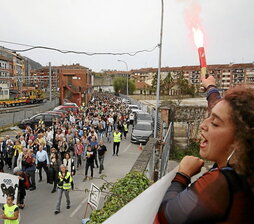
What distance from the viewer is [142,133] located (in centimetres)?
1662

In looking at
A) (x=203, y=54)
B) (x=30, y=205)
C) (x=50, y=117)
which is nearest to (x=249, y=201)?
(x=203, y=54)

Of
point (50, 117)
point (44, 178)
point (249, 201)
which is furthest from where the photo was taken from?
point (50, 117)

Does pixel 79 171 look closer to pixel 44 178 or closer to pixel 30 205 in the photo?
pixel 44 178

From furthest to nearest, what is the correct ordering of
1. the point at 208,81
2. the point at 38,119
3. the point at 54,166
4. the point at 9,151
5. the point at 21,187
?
1. the point at 38,119
2. the point at 9,151
3. the point at 54,166
4. the point at 21,187
5. the point at 208,81

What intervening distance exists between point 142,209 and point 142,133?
1586cm

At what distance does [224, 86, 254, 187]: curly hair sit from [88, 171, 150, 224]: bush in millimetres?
2806

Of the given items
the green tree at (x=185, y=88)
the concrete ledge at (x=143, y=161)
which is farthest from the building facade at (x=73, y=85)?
the green tree at (x=185, y=88)

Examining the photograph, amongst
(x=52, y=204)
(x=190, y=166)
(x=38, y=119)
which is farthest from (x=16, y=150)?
(x=38, y=119)

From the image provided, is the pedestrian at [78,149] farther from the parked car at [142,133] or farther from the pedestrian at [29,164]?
the parked car at [142,133]

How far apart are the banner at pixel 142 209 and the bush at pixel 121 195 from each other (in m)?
2.69

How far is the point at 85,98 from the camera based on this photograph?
45.2 m

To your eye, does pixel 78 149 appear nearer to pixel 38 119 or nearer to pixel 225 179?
pixel 38 119

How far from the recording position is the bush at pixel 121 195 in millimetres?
3537

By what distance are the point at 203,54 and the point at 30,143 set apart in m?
9.68
